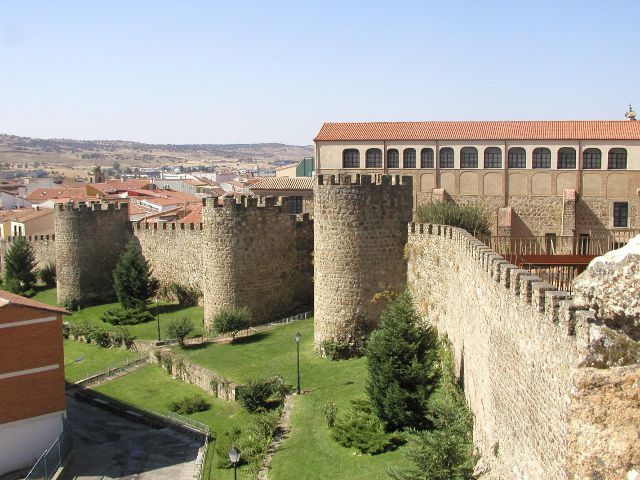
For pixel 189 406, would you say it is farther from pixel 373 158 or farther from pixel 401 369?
pixel 373 158

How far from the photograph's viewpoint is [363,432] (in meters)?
15.9

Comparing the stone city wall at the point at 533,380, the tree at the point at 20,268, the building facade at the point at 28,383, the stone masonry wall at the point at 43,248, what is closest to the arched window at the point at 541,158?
the stone city wall at the point at 533,380

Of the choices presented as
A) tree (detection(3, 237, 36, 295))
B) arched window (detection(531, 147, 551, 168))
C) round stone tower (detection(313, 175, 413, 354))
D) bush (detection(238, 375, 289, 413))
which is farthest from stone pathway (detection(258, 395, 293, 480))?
tree (detection(3, 237, 36, 295))

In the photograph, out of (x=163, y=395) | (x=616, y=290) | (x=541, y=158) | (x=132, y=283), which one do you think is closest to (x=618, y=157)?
(x=541, y=158)

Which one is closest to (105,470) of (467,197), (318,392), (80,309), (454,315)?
(318,392)

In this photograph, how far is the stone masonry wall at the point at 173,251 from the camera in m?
32.1

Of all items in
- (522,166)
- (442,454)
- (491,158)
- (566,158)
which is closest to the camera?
(442,454)

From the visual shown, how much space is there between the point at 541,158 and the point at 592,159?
7.46 feet

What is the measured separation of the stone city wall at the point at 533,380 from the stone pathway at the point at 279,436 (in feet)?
14.6

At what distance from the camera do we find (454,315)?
56.9 ft

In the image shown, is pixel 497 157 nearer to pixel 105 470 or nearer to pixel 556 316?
pixel 105 470

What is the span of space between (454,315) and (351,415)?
10.7 ft

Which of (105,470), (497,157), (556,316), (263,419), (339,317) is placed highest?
(497,157)

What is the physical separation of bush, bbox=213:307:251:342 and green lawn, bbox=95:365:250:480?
233 cm
